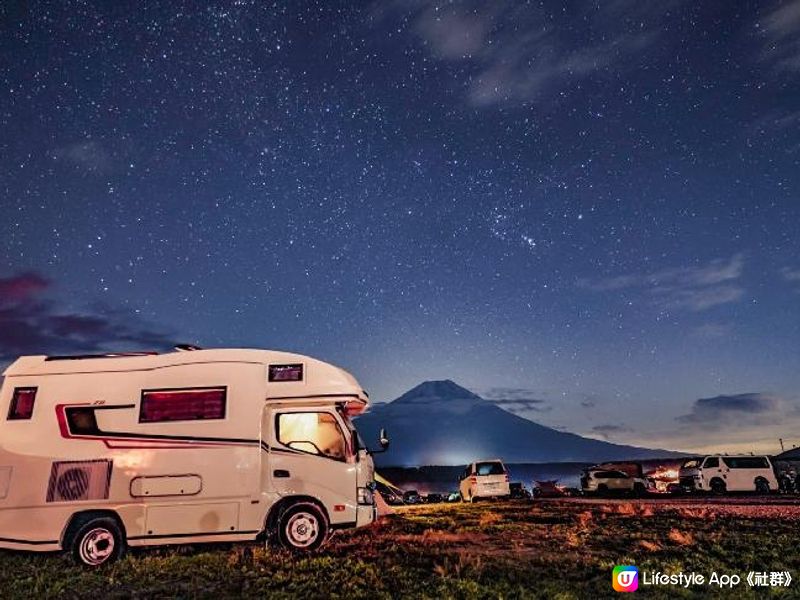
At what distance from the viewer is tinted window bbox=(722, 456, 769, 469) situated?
25984mm

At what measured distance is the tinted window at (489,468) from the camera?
25.8 meters

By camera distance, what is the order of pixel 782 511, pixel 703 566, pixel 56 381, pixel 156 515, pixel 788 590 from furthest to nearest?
pixel 782 511
pixel 56 381
pixel 156 515
pixel 703 566
pixel 788 590

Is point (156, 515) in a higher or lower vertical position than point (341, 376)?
lower

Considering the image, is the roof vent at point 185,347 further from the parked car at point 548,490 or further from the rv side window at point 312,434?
the parked car at point 548,490

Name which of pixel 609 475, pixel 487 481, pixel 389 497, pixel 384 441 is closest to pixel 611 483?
pixel 609 475

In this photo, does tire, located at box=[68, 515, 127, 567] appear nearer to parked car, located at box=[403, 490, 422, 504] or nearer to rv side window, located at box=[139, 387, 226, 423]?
rv side window, located at box=[139, 387, 226, 423]

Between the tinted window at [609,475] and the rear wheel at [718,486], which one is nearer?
the rear wheel at [718,486]

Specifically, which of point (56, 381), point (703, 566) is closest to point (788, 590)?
point (703, 566)

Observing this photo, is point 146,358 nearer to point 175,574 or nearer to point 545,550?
point 175,574

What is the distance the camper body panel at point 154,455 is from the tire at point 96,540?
18 cm

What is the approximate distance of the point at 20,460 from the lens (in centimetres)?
1037

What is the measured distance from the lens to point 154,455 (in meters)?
10.4

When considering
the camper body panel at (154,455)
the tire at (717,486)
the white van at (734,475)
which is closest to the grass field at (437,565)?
the camper body panel at (154,455)

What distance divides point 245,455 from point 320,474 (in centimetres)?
134
